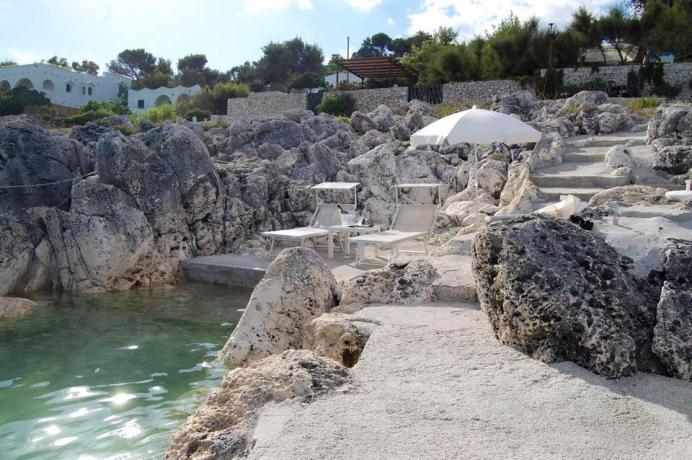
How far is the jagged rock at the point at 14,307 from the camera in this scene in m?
7.54

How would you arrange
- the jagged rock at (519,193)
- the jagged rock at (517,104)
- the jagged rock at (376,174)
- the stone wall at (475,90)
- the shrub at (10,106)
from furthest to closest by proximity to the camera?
the shrub at (10,106), the stone wall at (475,90), the jagged rock at (517,104), the jagged rock at (376,174), the jagged rock at (519,193)

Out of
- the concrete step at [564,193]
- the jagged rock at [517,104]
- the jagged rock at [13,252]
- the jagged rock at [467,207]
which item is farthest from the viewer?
the jagged rock at [517,104]

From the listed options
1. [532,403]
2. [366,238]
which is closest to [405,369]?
[532,403]

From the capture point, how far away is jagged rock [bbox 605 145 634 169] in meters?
10.1

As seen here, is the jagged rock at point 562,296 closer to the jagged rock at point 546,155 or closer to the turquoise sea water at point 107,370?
the turquoise sea water at point 107,370

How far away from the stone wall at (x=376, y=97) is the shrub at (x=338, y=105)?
0.45 m

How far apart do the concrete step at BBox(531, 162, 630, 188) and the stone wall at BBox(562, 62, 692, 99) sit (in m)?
16.2

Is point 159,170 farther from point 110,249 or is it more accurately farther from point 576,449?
point 576,449

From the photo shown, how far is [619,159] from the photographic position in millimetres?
10164

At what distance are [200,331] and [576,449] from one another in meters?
4.90

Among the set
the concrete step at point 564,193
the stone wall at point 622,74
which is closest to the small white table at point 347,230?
the concrete step at point 564,193

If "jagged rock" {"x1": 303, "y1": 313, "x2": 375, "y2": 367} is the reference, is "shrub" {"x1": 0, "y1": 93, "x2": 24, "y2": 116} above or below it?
above

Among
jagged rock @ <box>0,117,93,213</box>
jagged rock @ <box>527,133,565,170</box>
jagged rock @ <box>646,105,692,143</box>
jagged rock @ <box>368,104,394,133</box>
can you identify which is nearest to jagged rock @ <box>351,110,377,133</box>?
jagged rock @ <box>368,104,394,133</box>

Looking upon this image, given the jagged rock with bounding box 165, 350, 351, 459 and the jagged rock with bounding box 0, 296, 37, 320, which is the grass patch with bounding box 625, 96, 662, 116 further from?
the jagged rock with bounding box 165, 350, 351, 459
